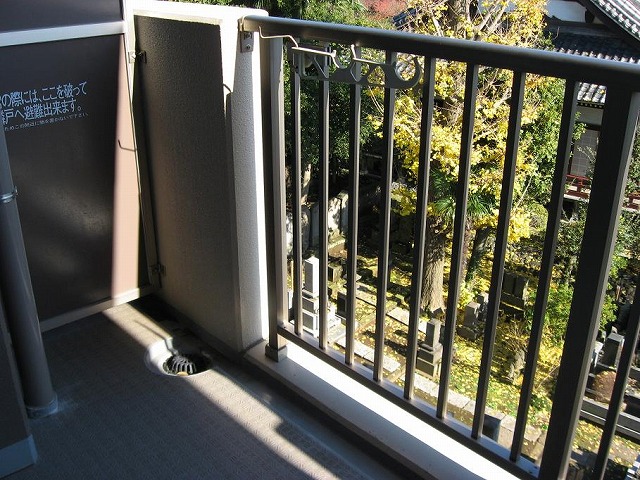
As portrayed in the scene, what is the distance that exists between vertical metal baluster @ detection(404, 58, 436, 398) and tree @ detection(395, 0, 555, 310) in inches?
239

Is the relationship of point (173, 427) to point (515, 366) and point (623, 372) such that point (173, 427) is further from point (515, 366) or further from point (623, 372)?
point (515, 366)

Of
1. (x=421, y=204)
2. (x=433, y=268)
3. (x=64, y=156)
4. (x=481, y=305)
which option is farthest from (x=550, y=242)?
(x=433, y=268)

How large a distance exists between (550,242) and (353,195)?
616 mm

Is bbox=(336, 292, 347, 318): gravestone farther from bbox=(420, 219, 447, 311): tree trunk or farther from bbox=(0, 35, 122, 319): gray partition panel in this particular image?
bbox=(0, 35, 122, 319): gray partition panel

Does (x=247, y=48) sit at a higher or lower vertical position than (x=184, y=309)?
higher

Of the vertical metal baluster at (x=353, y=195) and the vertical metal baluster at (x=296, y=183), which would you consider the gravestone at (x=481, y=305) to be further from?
the vertical metal baluster at (x=353, y=195)

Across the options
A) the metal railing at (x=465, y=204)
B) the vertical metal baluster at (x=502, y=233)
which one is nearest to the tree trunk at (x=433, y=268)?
the metal railing at (x=465, y=204)

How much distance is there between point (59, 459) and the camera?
1.96 meters

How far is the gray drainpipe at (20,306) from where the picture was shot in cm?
184

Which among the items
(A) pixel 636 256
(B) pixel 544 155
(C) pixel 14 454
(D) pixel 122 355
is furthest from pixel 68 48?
(A) pixel 636 256

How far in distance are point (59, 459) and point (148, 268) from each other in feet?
3.18

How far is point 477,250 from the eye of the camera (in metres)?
10.3

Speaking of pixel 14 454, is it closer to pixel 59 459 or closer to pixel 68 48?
pixel 59 459

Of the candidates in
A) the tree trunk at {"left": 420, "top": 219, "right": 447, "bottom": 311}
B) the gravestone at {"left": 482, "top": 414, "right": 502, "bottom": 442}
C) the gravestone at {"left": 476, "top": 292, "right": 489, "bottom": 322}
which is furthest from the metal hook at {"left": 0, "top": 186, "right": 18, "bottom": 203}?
the tree trunk at {"left": 420, "top": 219, "right": 447, "bottom": 311}
